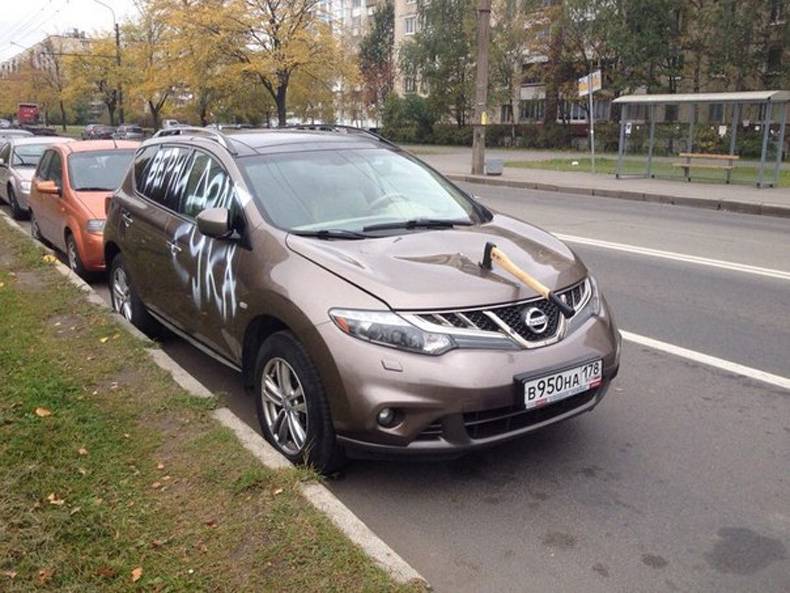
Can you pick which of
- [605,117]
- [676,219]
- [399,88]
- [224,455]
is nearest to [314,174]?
[224,455]

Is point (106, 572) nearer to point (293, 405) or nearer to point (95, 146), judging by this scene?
point (293, 405)

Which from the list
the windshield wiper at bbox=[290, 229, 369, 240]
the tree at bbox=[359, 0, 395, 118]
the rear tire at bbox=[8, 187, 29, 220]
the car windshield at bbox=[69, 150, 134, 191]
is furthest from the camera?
the tree at bbox=[359, 0, 395, 118]

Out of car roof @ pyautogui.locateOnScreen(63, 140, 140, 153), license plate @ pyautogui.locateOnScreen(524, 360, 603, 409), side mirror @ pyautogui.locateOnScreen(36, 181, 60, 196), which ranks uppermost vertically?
car roof @ pyautogui.locateOnScreen(63, 140, 140, 153)

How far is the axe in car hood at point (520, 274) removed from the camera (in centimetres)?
361

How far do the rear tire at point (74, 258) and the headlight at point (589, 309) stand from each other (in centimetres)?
597

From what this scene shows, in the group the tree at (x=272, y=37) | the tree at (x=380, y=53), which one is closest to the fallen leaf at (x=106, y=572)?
the tree at (x=272, y=37)

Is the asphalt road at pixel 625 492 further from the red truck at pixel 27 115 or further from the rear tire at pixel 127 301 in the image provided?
the red truck at pixel 27 115

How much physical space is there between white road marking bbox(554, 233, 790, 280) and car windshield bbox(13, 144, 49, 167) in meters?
9.75

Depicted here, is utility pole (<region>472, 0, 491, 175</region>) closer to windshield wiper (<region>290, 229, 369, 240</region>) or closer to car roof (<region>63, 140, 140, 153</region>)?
car roof (<region>63, 140, 140, 153</region>)

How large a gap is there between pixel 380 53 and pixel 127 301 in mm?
69034

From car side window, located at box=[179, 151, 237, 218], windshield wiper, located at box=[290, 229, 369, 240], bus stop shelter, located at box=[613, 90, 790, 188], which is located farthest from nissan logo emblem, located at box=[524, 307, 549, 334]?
bus stop shelter, located at box=[613, 90, 790, 188]

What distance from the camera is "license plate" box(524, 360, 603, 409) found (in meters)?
3.41

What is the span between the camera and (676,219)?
1412cm

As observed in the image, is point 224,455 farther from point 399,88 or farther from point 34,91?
point 34,91
